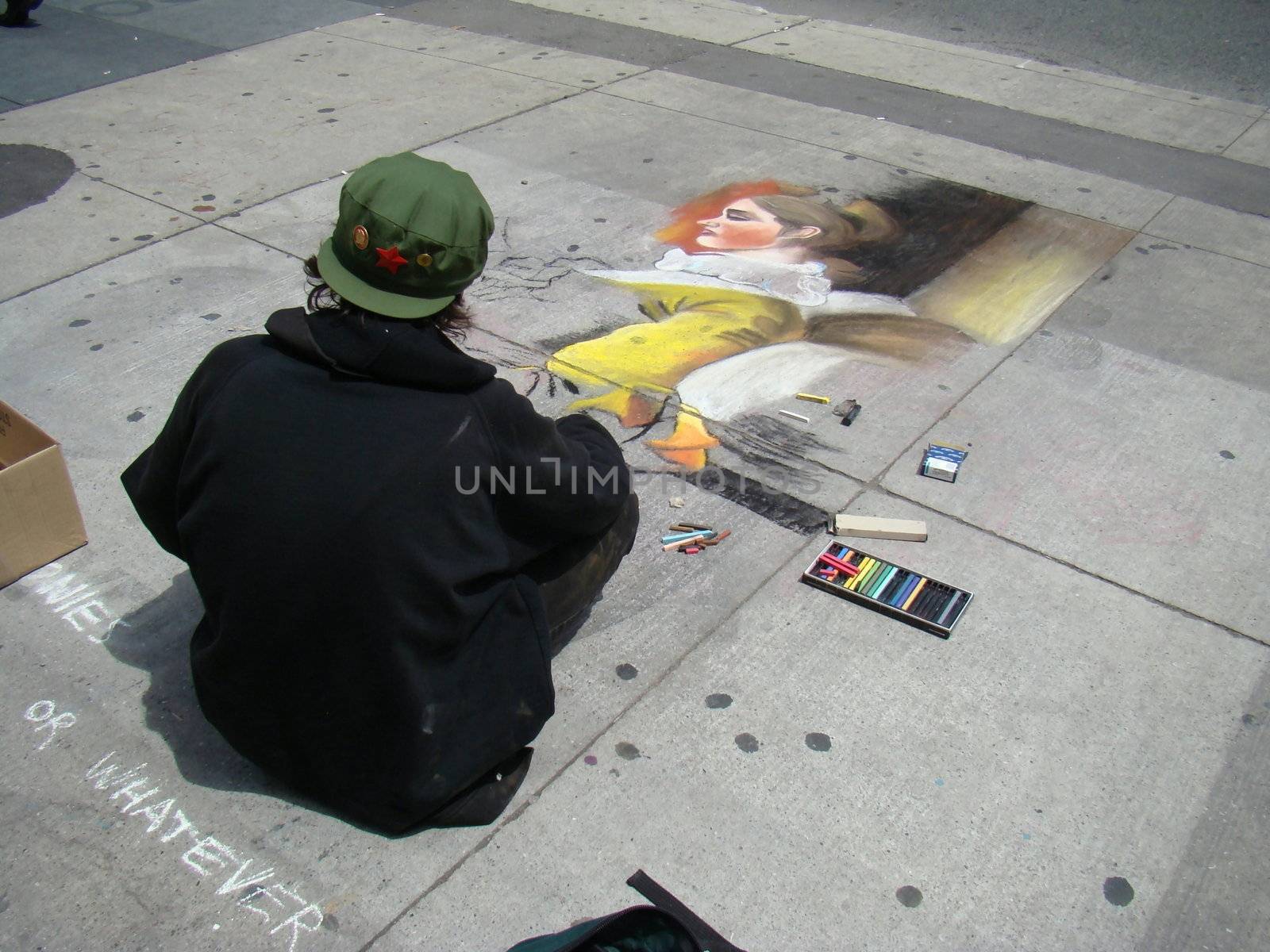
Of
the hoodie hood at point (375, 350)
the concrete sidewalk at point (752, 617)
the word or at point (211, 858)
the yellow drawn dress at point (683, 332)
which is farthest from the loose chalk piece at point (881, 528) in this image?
the word or at point (211, 858)

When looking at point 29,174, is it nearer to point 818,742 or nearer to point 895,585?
Result: point 895,585

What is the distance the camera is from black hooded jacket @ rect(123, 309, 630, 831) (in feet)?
6.47

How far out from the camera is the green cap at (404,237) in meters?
1.93

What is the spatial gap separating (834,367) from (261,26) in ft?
20.2

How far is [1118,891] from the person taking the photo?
2289mm

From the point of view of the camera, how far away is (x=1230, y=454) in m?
3.71

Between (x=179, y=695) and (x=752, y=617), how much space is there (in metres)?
1.49

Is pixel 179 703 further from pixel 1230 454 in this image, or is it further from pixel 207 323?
pixel 1230 454

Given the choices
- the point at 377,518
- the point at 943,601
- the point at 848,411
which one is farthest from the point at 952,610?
the point at 377,518

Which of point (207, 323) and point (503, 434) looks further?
point (207, 323)

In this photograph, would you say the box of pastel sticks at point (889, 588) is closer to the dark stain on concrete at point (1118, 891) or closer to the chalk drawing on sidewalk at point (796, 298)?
the chalk drawing on sidewalk at point (796, 298)

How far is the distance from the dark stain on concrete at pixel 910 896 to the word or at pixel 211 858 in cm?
120

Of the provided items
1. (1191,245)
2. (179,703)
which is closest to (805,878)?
(179,703)

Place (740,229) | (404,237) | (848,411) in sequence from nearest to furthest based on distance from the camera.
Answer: (404,237) → (848,411) → (740,229)
